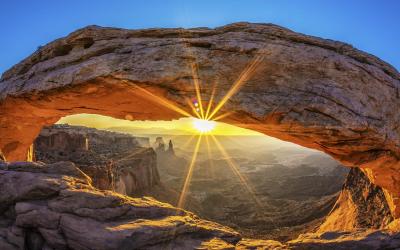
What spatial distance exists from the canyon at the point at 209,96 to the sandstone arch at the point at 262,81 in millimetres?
39

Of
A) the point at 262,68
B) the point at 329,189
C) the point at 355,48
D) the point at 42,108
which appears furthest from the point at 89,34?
the point at 329,189

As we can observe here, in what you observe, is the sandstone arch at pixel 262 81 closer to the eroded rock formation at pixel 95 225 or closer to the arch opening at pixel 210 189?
the eroded rock formation at pixel 95 225

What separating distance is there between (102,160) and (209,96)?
909 inches

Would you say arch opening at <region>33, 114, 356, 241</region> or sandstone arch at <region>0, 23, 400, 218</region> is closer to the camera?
sandstone arch at <region>0, 23, 400, 218</region>

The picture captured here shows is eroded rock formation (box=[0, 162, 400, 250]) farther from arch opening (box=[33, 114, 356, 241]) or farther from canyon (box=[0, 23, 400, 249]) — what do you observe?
arch opening (box=[33, 114, 356, 241])

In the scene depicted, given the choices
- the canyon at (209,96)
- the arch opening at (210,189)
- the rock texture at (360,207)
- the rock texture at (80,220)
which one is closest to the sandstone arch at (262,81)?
the canyon at (209,96)

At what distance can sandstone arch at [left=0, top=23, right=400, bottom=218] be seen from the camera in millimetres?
8773

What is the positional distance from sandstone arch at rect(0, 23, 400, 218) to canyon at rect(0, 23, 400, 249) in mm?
39

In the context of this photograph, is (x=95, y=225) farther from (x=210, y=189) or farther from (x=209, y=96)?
(x=210, y=189)

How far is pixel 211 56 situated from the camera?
9719 mm

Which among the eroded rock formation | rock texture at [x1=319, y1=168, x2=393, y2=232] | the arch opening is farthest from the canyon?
the arch opening

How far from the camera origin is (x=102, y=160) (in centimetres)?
2867

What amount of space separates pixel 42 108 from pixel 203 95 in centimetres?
845

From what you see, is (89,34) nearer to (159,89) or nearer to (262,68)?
(159,89)
